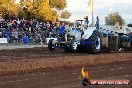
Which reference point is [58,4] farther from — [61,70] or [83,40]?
[61,70]

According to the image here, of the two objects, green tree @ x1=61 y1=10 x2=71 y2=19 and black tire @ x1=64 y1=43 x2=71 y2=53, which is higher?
green tree @ x1=61 y1=10 x2=71 y2=19

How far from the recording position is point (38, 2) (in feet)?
182

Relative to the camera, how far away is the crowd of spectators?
3199 cm

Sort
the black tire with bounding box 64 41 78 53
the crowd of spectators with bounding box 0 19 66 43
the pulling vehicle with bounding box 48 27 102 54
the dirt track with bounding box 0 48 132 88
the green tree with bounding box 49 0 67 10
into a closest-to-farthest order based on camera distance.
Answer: the dirt track with bounding box 0 48 132 88 → the black tire with bounding box 64 41 78 53 → the pulling vehicle with bounding box 48 27 102 54 → the crowd of spectators with bounding box 0 19 66 43 → the green tree with bounding box 49 0 67 10

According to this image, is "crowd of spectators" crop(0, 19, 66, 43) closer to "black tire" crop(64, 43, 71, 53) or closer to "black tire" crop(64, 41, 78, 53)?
"black tire" crop(64, 43, 71, 53)

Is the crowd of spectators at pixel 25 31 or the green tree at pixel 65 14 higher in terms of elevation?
the green tree at pixel 65 14

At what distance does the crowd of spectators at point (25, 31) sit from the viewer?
105ft

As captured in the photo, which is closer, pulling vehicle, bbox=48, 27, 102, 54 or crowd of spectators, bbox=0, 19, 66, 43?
pulling vehicle, bbox=48, 27, 102, 54

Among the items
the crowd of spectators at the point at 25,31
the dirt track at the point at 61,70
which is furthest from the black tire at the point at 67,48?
the crowd of spectators at the point at 25,31

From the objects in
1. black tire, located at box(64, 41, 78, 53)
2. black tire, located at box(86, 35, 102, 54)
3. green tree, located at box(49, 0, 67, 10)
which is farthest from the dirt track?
green tree, located at box(49, 0, 67, 10)

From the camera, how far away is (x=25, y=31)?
34312 mm

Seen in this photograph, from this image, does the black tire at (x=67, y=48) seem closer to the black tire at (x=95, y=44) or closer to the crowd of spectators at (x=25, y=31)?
the black tire at (x=95, y=44)

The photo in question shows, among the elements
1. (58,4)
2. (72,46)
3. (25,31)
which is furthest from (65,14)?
(72,46)

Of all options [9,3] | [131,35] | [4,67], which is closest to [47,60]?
[4,67]
